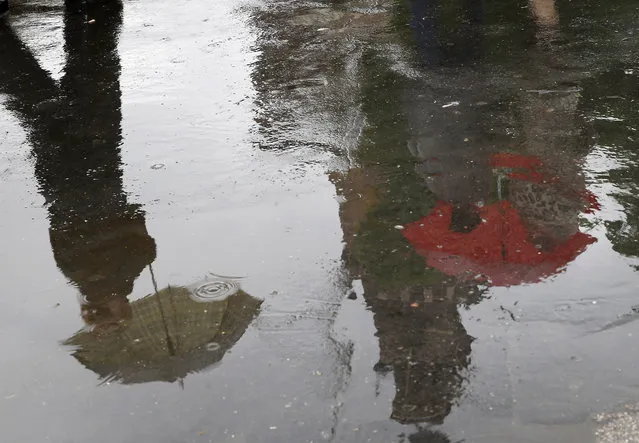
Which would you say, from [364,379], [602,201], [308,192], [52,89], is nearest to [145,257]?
[308,192]

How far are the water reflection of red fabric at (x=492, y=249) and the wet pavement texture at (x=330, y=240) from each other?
0.05ft

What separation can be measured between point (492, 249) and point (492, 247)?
2 cm

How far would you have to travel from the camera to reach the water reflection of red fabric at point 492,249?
4.47m

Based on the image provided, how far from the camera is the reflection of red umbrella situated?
14.7ft

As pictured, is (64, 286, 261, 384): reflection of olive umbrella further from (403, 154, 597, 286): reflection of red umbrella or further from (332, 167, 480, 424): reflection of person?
(403, 154, 597, 286): reflection of red umbrella

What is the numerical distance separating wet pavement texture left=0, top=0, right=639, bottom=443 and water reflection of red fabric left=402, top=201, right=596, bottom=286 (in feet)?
0.05

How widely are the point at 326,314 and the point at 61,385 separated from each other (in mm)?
1343

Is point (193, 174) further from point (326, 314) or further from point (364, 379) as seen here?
point (364, 379)

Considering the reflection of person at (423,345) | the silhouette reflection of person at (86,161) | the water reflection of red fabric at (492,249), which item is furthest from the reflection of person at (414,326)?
the silhouette reflection of person at (86,161)

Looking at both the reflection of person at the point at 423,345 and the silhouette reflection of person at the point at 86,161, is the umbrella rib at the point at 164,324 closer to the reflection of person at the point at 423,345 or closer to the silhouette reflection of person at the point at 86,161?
the silhouette reflection of person at the point at 86,161

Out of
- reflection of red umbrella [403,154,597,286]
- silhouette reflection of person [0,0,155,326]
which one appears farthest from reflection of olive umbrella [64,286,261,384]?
reflection of red umbrella [403,154,597,286]

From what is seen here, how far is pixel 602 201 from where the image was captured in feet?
16.6

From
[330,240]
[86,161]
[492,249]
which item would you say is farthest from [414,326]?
[86,161]

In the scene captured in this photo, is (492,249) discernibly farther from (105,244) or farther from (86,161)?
(86,161)
